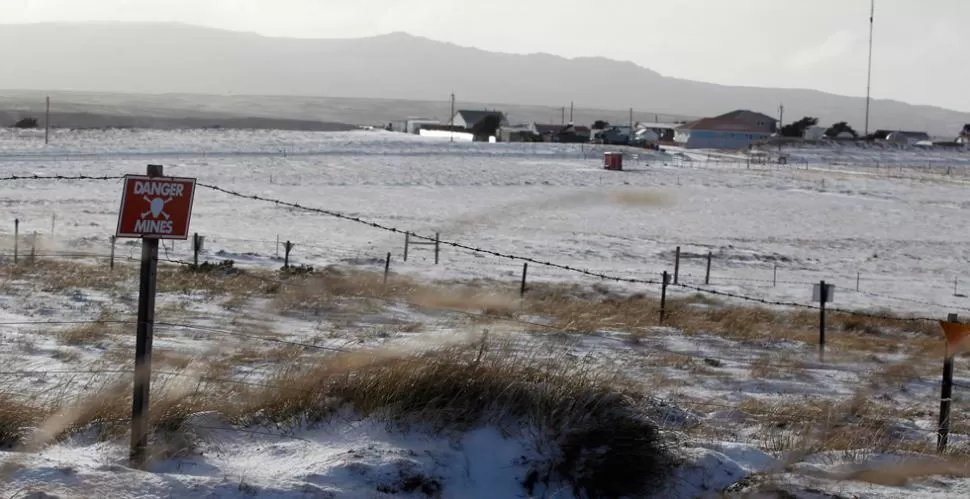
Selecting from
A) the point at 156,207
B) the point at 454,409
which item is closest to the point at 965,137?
A: the point at 454,409

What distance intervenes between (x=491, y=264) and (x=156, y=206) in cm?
1981

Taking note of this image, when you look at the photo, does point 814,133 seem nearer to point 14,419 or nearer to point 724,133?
point 724,133

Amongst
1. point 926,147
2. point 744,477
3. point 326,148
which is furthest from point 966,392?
point 926,147

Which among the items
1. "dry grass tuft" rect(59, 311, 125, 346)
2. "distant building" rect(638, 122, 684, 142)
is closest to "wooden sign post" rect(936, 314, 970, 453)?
"dry grass tuft" rect(59, 311, 125, 346)

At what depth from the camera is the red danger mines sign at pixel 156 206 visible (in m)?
6.28

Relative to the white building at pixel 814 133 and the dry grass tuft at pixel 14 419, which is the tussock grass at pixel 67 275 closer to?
the dry grass tuft at pixel 14 419

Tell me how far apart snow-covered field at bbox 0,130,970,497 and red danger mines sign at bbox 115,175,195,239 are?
135cm

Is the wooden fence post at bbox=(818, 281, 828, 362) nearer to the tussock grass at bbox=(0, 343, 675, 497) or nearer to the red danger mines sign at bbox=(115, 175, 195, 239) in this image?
the tussock grass at bbox=(0, 343, 675, 497)

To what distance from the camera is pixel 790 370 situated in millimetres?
12695

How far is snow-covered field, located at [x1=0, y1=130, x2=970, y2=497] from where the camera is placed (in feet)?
21.8

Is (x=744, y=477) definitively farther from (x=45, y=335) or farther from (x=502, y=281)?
(x=502, y=281)

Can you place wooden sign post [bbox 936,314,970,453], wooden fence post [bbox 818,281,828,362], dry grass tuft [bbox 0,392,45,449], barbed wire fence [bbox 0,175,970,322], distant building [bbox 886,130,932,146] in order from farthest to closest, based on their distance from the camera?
distant building [bbox 886,130,932,146]
wooden fence post [bbox 818,281,828,362]
barbed wire fence [bbox 0,175,970,322]
wooden sign post [bbox 936,314,970,453]
dry grass tuft [bbox 0,392,45,449]

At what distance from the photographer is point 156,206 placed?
21.0ft

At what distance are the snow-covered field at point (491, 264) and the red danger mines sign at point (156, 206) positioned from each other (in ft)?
4.42
